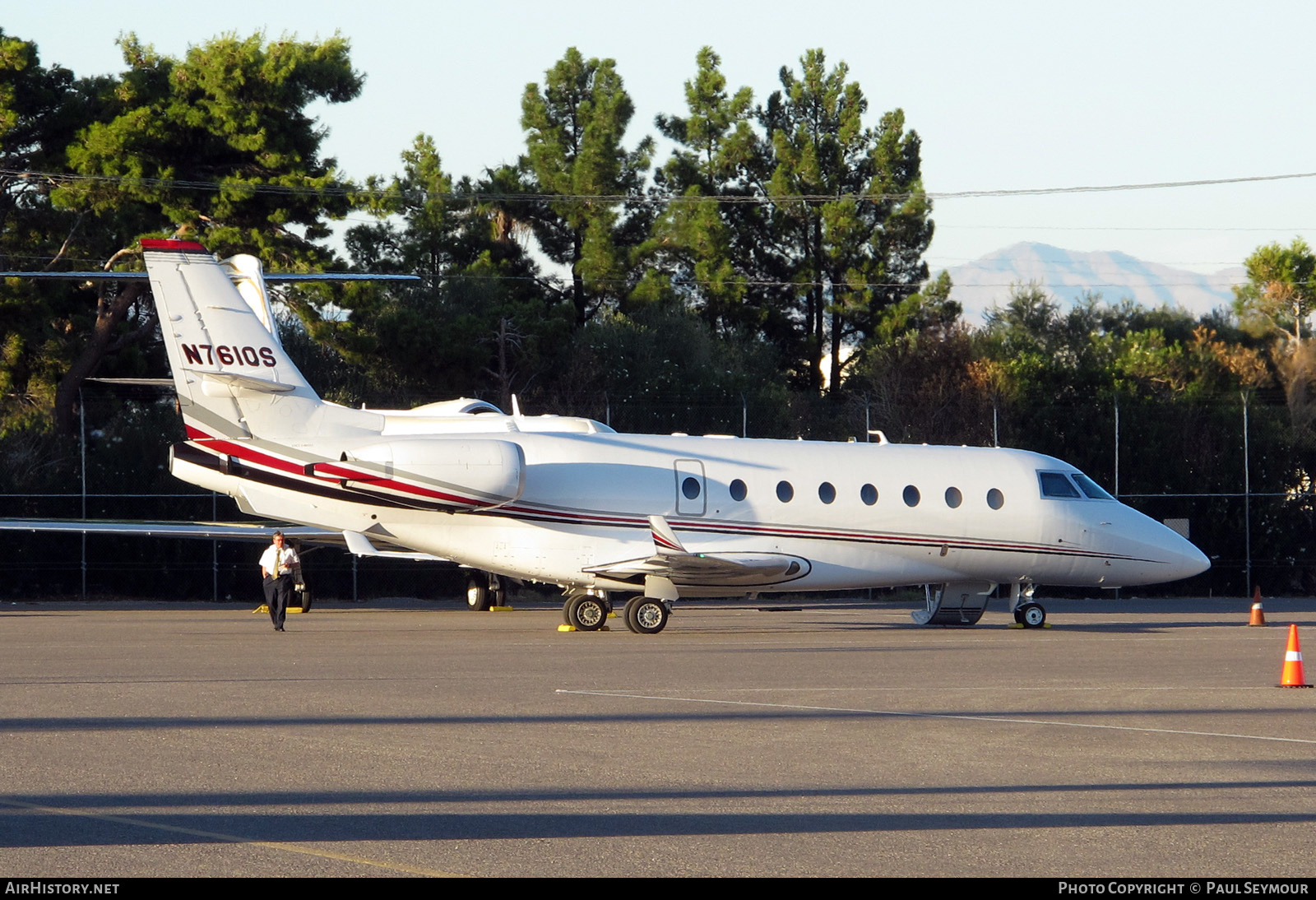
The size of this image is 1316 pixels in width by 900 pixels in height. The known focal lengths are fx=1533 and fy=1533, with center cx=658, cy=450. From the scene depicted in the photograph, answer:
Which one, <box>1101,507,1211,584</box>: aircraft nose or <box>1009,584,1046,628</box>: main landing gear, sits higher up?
<box>1101,507,1211,584</box>: aircraft nose

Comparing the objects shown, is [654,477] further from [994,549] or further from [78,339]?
[78,339]

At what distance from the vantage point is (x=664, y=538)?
21.1 meters

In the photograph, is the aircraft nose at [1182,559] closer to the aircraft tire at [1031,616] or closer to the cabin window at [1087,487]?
the cabin window at [1087,487]

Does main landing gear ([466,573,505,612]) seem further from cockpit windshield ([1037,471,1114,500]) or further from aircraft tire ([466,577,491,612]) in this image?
cockpit windshield ([1037,471,1114,500])

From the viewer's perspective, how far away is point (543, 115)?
5309 centimetres

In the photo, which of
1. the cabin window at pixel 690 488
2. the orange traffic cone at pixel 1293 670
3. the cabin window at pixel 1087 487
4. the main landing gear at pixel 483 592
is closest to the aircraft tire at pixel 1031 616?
the cabin window at pixel 1087 487

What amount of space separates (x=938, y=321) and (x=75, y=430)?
28.0 metres

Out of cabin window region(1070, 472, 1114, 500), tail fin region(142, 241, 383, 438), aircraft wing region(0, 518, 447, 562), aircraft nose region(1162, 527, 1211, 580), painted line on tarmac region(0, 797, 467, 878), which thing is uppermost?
tail fin region(142, 241, 383, 438)

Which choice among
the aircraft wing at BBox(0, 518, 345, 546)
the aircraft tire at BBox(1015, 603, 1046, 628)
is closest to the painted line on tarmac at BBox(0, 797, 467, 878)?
the aircraft wing at BBox(0, 518, 345, 546)

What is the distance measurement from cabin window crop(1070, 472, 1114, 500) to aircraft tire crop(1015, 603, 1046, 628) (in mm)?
2112

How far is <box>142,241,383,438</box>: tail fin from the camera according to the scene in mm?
21156

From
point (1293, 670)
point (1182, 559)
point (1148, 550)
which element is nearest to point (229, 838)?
point (1293, 670)

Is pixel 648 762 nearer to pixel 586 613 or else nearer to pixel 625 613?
pixel 625 613
